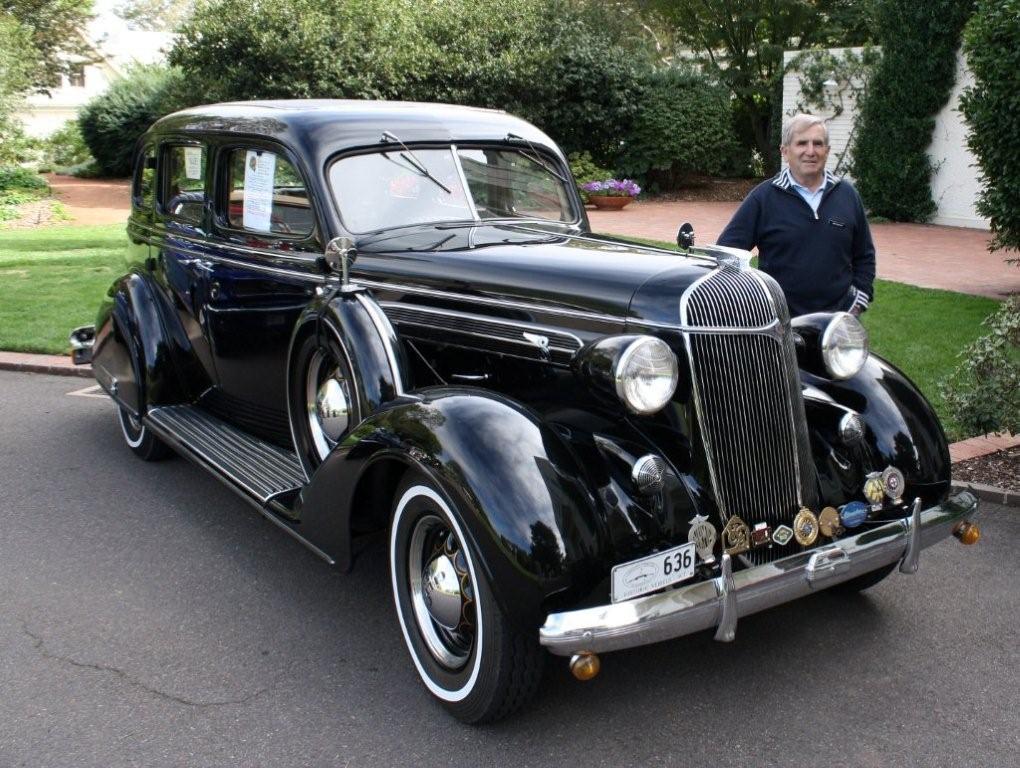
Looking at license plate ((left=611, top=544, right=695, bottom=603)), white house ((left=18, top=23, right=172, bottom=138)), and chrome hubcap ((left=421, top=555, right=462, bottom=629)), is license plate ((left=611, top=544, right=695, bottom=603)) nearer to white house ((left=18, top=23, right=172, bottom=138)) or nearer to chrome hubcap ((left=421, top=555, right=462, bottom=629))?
chrome hubcap ((left=421, top=555, right=462, bottom=629))

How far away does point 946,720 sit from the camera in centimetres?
300

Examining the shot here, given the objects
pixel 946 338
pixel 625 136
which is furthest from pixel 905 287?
pixel 625 136

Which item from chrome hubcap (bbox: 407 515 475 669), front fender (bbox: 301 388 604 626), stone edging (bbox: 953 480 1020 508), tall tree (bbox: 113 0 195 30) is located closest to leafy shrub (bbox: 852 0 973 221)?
stone edging (bbox: 953 480 1020 508)

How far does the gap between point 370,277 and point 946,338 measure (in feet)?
17.8

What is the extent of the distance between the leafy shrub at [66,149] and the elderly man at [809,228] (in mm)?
26501

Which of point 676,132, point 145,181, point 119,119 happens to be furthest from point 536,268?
point 119,119

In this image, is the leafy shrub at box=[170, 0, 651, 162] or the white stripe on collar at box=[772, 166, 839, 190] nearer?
the white stripe on collar at box=[772, 166, 839, 190]

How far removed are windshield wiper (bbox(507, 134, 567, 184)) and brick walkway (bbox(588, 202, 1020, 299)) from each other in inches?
256

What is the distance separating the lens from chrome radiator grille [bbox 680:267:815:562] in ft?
9.87

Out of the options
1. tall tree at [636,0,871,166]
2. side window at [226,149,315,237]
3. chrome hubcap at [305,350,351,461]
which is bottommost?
chrome hubcap at [305,350,351,461]

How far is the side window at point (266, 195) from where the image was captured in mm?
4227

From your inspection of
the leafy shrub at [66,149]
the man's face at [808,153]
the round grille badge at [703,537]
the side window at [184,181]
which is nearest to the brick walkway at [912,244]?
the man's face at [808,153]

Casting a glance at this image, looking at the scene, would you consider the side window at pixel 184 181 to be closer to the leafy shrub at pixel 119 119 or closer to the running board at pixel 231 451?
the running board at pixel 231 451

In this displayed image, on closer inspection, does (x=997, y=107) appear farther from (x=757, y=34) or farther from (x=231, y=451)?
(x=757, y=34)
